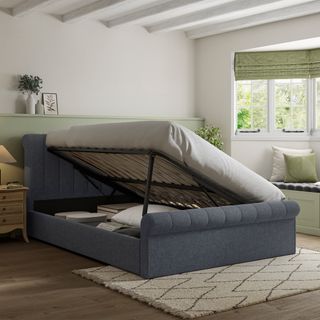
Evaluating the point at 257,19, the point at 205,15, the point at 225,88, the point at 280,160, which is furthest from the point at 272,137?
the point at 205,15

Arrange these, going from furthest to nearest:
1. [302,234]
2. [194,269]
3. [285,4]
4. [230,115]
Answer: [230,115] → [302,234] → [285,4] → [194,269]

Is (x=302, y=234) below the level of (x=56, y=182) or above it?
below

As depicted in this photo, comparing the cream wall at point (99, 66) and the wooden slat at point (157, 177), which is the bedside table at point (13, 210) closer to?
the wooden slat at point (157, 177)

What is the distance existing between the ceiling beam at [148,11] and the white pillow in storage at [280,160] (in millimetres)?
2349

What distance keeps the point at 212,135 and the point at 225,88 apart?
24.7 inches

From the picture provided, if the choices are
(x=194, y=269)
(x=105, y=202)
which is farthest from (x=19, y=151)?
(x=194, y=269)

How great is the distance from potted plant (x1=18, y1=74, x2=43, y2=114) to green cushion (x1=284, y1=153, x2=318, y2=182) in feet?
10.0

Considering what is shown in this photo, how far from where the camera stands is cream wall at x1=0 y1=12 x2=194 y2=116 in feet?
20.7

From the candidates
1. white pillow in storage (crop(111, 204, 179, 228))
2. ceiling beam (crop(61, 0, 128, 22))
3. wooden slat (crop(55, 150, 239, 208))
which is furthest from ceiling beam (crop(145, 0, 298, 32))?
white pillow in storage (crop(111, 204, 179, 228))

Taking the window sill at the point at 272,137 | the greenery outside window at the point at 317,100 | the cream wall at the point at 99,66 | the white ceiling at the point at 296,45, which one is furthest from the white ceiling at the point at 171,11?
the window sill at the point at 272,137

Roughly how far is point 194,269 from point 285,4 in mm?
3060

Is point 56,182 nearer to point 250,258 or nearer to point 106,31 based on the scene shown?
point 106,31

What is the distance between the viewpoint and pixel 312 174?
692 centimetres

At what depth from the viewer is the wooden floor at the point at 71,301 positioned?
350 cm
